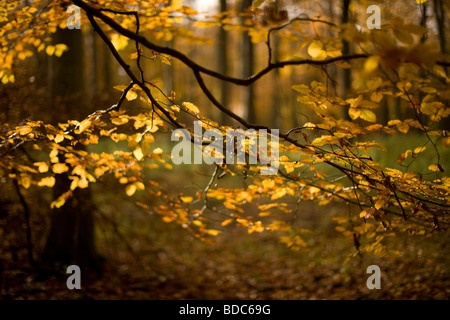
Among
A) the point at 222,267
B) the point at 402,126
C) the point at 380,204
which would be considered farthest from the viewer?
the point at 222,267

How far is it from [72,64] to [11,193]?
2026 millimetres

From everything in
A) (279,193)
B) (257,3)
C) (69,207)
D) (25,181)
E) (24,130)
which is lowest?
(279,193)

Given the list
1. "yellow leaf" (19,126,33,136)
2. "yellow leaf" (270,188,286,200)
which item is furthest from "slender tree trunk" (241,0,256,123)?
"yellow leaf" (19,126,33,136)

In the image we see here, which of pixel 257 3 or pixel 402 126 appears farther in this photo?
pixel 402 126

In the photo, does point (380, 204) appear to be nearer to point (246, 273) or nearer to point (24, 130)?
point (24, 130)

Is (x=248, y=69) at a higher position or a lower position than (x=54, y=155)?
higher

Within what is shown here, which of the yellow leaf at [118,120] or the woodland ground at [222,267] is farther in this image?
the woodland ground at [222,267]

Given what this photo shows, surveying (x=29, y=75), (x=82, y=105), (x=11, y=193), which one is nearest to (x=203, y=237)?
(x=11, y=193)

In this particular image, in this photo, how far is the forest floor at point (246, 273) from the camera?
358cm

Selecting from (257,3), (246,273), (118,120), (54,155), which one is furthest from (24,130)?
(246,273)

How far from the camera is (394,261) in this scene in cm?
439

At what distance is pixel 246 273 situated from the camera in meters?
5.03

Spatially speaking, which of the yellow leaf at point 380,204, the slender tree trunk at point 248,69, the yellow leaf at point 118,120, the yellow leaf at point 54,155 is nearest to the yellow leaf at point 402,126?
the yellow leaf at point 380,204

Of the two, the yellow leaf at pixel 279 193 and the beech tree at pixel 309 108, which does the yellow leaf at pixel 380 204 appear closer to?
the beech tree at pixel 309 108
